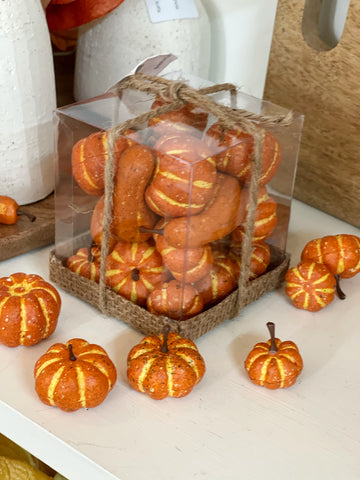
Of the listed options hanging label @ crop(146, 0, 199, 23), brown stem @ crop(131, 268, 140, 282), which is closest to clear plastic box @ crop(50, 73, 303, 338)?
brown stem @ crop(131, 268, 140, 282)

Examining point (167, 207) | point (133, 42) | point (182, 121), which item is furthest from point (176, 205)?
point (133, 42)

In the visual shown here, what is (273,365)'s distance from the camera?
66 centimetres

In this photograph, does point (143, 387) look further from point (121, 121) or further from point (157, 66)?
point (157, 66)

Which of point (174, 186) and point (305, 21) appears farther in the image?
point (305, 21)

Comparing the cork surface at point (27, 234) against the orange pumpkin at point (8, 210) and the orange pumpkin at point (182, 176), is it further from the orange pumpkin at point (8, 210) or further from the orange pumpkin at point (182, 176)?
the orange pumpkin at point (182, 176)

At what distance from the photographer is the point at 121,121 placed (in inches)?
29.9

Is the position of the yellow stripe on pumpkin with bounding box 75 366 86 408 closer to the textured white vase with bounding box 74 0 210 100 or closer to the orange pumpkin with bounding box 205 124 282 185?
the orange pumpkin with bounding box 205 124 282 185

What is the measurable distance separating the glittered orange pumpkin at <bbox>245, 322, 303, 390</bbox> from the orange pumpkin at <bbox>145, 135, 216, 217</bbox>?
156 millimetres

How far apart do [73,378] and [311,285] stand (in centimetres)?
32

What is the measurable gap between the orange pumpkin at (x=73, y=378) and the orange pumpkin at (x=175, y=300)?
0.10 metres

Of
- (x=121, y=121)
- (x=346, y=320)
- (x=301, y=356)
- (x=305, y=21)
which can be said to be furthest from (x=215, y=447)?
(x=305, y=21)

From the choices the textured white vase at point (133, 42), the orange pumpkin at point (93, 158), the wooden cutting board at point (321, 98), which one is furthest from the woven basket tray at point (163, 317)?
the textured white vase at point (133, 42)

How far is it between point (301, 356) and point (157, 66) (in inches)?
16.7

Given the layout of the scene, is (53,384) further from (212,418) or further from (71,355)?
(212,418)
